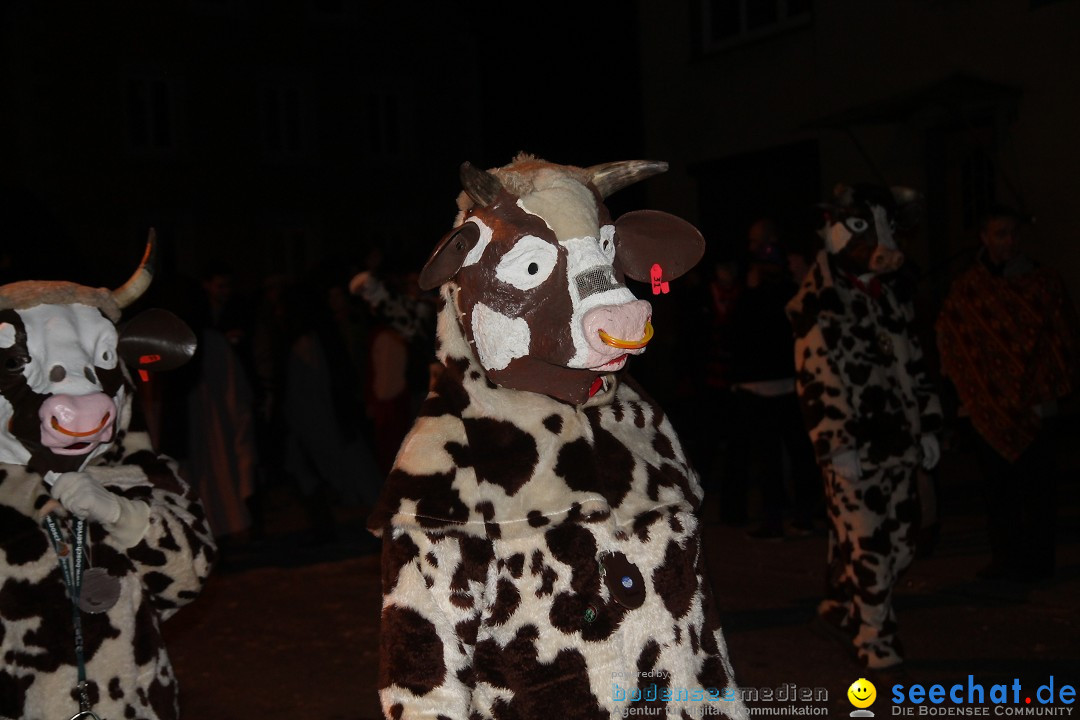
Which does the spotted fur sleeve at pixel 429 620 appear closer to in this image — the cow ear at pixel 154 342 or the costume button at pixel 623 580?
the costume button at pixel 623 580

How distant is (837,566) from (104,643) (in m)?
3.86

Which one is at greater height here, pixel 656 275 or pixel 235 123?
pixel 235 123

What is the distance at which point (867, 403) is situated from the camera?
543 centimetres

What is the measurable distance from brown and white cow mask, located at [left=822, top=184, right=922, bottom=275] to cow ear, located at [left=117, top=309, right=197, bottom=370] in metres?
3.30

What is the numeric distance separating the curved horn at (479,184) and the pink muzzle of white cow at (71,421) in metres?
1.12

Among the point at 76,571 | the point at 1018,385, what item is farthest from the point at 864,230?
the point at 76,571

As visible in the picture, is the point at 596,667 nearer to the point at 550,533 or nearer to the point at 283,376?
the point at 550,533

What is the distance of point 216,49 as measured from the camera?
25141 mm

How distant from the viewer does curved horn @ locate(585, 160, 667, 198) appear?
9.68 feet

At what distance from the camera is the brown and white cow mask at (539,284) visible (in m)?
2.67

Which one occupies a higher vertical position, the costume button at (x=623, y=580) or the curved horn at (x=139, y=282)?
the curved horn at (x=139, y=282)

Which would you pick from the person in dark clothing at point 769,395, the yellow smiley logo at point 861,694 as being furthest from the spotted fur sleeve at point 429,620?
the person in dark clothing at point 769,395

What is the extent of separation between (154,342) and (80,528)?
1.83 ft

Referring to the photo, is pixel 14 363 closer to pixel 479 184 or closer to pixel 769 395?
pixel 479 184
